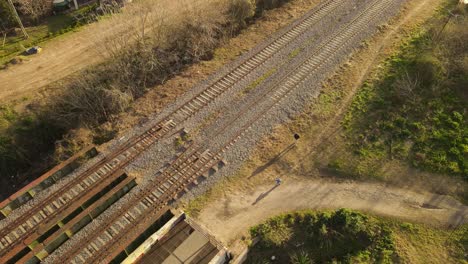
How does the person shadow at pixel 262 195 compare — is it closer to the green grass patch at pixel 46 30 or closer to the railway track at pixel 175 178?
the railway track at pixel 175 178

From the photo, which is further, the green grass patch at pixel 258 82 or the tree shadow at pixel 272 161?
the green grass patch at pixel 258 82

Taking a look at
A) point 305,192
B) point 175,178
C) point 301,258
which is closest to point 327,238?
point 301,258

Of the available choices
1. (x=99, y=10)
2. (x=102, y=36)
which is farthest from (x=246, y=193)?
(x=99, y=10)

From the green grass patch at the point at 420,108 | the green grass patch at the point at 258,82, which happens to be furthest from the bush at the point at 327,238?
the green grass patch at the point at 258,82

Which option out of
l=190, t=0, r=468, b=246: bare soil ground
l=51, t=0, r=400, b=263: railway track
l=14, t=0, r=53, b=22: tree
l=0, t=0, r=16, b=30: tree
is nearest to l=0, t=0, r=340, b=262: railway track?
l=51, t=0, r=400, b=263: railway track

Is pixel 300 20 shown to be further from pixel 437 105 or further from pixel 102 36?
pixel 102 36

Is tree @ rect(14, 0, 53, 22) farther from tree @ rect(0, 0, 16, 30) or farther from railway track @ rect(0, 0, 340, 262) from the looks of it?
railway track @ rect(0, 0, 340, 262)
